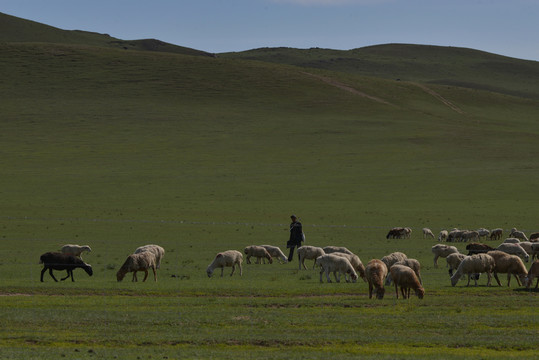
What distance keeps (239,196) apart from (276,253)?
27.2 meters

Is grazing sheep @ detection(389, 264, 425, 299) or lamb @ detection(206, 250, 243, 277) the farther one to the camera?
lamb @ detection(206, 250, 243, 277)

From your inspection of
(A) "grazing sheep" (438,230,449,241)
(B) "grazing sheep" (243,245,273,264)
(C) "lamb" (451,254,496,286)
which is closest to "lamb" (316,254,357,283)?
(C) "lamb" (451,254,496,286)

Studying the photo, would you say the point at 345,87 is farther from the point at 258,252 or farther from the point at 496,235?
the point at 258,252

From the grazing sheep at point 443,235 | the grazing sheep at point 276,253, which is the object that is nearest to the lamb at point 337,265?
the grazing sheep at point 276,253

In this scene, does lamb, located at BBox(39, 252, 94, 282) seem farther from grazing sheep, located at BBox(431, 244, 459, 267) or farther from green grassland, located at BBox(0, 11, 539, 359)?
grazing sheep, located at BBox(431, 244, 459, 267)

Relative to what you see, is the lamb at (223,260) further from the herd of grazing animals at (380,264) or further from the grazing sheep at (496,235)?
the grazing sheep at (496,235)

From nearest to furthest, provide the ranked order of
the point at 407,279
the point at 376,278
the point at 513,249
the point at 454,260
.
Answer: the point at 407,279 < the point at 376,278 < the point at 454,260 < the point at 513,249

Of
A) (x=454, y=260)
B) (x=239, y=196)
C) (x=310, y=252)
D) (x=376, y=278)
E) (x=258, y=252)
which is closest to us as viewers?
(x=376, y=278)

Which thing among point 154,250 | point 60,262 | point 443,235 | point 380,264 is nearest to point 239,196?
point 443,235

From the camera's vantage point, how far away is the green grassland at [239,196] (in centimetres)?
1539

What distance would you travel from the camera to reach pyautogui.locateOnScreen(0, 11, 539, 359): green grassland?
15391mm

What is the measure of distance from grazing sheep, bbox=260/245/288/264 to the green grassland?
1.51 metres

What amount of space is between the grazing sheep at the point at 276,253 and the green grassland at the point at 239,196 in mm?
1507

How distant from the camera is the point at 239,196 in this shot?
57156mm
